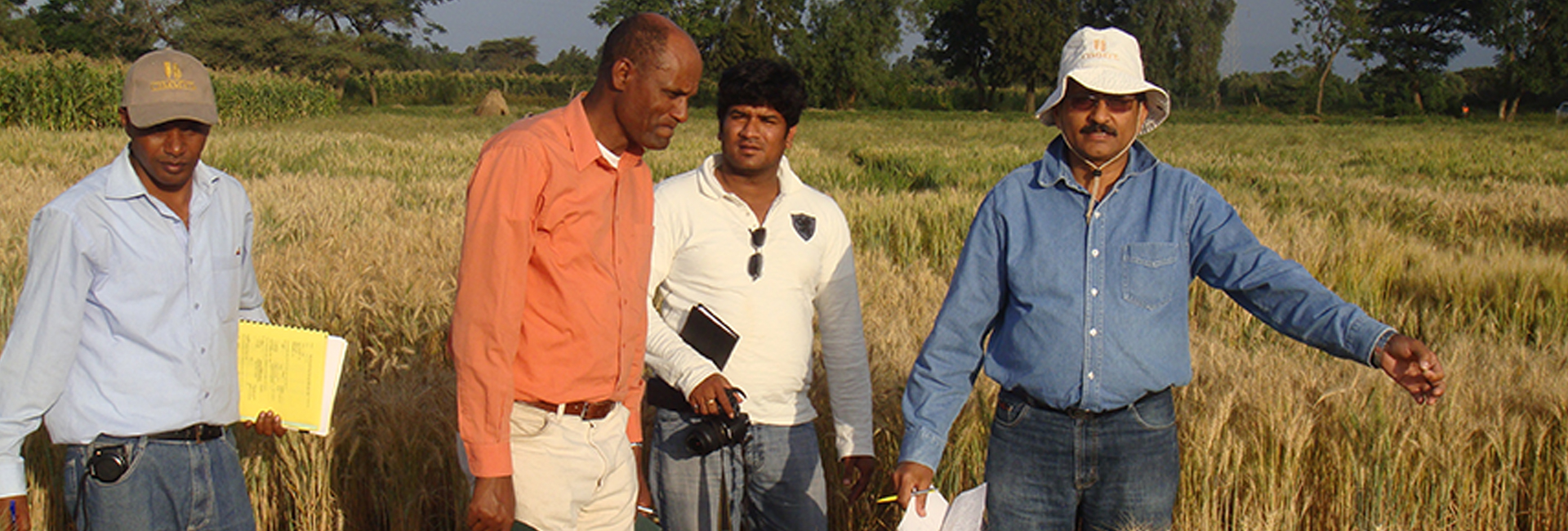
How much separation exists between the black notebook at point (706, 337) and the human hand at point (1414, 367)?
1.39 meters

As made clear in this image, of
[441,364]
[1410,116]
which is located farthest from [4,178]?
[1410,116]

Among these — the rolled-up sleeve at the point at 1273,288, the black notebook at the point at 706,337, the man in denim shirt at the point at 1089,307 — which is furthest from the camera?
the black notebook at the point at 706,337

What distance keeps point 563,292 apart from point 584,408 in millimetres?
254

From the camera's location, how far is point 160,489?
7.07 ft

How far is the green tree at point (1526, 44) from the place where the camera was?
49.6 meters

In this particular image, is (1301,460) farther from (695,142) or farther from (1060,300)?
(695,142)

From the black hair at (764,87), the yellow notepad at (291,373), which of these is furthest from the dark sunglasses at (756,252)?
the yellow notepad at (291,373)

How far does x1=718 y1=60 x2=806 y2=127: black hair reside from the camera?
8.93ft

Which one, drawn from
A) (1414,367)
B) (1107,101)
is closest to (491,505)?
(1107,101)

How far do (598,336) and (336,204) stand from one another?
281 inches

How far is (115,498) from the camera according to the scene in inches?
82.0

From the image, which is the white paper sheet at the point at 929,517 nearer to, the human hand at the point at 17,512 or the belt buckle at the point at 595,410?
the belt buckle at the point at 595,410

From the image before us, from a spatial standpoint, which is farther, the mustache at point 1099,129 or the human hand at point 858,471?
the human hand at point 858,471

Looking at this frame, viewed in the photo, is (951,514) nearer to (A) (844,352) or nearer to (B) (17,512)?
(A) (844,352)
